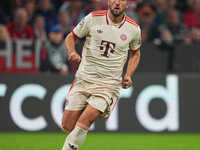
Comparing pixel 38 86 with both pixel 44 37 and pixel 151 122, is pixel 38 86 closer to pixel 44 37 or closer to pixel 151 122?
pixel 44 37

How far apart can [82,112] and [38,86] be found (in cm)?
406

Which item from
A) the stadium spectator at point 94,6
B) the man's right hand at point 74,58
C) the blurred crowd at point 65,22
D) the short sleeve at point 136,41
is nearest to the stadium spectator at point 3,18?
the blurred crowd at point 65,22

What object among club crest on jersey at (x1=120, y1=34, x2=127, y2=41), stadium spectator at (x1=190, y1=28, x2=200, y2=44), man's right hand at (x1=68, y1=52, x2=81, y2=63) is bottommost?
stadium spectator at (x1=190, y1=28, x2=200, y2=44)

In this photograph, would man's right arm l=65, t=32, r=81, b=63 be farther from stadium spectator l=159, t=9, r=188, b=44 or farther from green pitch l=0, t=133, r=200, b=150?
stadium spectator l=159, t=9, r=188, b=44

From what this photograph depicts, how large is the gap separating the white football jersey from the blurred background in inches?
154

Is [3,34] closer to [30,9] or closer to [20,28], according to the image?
[20,28]

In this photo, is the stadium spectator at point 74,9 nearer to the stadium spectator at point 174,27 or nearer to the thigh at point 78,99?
the stadium spectator at point 174,27

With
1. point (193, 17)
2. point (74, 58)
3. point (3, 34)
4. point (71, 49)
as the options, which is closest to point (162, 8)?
point (193, 17)

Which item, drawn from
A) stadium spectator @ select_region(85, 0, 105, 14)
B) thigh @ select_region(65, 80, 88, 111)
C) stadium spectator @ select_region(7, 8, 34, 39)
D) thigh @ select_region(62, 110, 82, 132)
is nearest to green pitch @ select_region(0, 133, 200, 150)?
thigh @ select_region(62, 110, 82, 132)

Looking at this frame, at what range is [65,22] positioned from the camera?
11898 millimetres

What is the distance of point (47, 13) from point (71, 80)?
2442 millimetres

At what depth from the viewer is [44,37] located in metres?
11.9

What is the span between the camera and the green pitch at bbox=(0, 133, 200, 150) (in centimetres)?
885

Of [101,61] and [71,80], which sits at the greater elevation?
[101,61]
